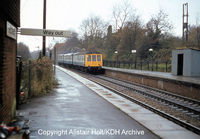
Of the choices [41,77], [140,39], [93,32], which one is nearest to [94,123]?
[41,77]

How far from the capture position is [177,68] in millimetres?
18781

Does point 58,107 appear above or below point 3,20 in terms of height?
below

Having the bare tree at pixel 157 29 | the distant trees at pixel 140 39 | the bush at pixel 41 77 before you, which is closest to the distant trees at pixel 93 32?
the distant trees at pixel 140 39

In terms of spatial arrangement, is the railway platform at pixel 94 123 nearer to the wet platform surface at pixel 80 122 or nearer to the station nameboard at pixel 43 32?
the wet platform surface at pixel 80 122

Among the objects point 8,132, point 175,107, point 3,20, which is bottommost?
point 175,107

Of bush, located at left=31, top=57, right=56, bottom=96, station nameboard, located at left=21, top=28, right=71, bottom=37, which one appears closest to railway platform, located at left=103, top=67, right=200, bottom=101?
station nameboard, located at left=21, top=28, right=71, bottom=37

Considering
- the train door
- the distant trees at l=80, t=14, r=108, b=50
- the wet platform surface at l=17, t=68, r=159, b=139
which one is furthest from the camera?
the distant trees at l=80, t=14, r=108, b=50

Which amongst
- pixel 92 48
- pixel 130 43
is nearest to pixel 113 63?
pixel 130 43

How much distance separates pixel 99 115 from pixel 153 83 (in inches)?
448

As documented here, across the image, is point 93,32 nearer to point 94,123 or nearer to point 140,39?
point 140,39

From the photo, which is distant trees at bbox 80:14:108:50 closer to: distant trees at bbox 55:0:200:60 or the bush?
distant trees at bbox 55:0:200:60

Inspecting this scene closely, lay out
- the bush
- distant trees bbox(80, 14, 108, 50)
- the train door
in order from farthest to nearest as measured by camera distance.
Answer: distant trees bbox(80, 14, 108, 50), the train door, the bush

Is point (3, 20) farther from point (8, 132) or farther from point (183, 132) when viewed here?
point (183, 132)

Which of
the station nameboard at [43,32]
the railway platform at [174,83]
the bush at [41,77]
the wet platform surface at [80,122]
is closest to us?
the wet platform surface at [80,122]
